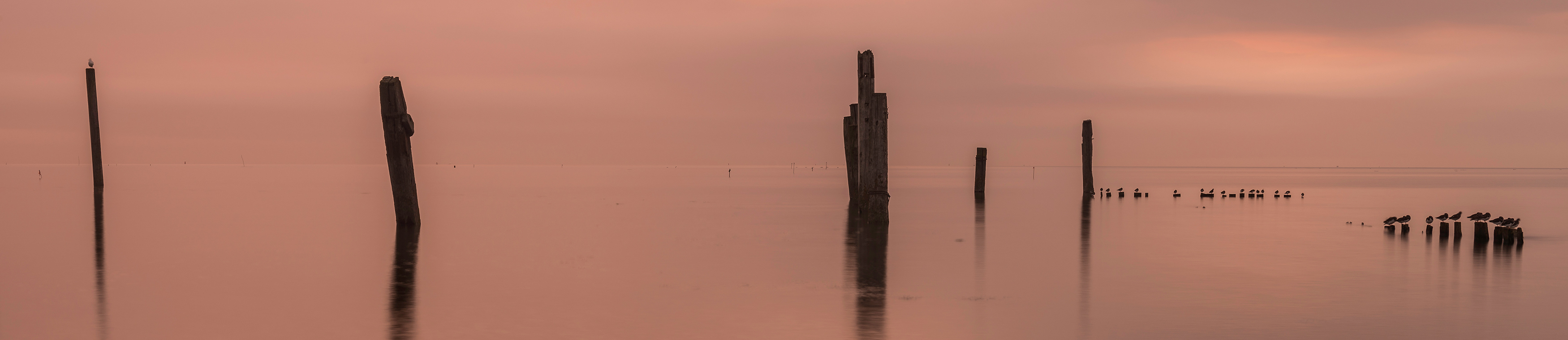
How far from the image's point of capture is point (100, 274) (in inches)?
514

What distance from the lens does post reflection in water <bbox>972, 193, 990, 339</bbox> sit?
9.37m

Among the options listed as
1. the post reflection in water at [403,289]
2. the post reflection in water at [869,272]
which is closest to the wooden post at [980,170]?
the post reflection in water at [869,272]

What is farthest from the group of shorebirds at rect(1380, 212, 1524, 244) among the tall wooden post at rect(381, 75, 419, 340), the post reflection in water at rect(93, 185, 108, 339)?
the post reflection in water at rect(93, 185, 108, 339)

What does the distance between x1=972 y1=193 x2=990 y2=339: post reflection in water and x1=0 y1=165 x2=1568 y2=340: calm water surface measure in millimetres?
62

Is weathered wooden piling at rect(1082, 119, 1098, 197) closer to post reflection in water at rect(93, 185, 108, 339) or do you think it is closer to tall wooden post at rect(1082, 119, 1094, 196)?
tall wooden post at rect(1082, 119, 1094, 196)

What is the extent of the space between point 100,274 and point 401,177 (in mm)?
6148

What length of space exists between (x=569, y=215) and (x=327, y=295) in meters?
16.6

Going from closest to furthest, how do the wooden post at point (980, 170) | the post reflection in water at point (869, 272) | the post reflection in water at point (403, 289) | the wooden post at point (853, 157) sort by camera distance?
the post reflection in water at point (403, 289) → the post reflection in water at point (869, 272) → the wooden post at point (853, 157) → the wooden post at point (980, 170)

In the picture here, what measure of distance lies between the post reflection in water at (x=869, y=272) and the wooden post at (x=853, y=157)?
9.27 ft

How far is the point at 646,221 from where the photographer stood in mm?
25062

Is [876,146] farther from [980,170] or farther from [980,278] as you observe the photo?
[980,170]

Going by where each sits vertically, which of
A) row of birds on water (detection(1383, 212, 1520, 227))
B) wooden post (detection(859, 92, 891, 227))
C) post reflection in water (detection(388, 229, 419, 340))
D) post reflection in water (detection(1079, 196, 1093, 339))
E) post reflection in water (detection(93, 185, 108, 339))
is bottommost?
post reflection in water (detection(1079, 196, 1093, 339))

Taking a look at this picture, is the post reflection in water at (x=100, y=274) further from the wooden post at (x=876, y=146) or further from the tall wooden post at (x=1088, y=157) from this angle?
the tall wooden post at (x=1088, y=157)

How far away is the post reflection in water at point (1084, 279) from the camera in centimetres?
933
